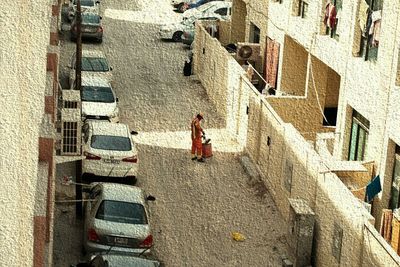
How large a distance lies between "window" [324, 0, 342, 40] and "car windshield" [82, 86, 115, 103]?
7099 mm

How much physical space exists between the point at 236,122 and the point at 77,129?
9.26 m

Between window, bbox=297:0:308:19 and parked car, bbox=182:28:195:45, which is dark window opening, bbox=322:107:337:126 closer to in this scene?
window, bbox=297:0:308:19

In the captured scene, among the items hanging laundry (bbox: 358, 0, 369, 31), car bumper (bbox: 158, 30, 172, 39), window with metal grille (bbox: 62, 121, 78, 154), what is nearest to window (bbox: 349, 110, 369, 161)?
hanging laundry (bbox: 358, 0, 369, 31)

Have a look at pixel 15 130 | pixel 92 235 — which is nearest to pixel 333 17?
pixel 92 235

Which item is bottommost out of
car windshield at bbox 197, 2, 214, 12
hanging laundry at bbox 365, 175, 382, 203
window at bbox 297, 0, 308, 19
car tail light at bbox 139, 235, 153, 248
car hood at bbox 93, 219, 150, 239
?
car tail light at bbox 139, 235, 153, 248

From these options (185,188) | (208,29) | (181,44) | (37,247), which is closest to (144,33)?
(181,44)

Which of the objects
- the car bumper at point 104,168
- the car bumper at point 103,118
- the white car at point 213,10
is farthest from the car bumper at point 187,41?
the car bumper at point 104,168

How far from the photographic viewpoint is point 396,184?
70.0 feet

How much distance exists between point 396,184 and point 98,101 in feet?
38.9

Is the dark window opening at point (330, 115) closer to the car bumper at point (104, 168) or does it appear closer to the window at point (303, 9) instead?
the window at point (303, 9)

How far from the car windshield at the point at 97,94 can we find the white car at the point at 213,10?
15530mm

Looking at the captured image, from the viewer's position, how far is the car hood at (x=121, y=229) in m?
20.2

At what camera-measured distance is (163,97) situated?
116ft

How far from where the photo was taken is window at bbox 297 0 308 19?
30.7 metres
